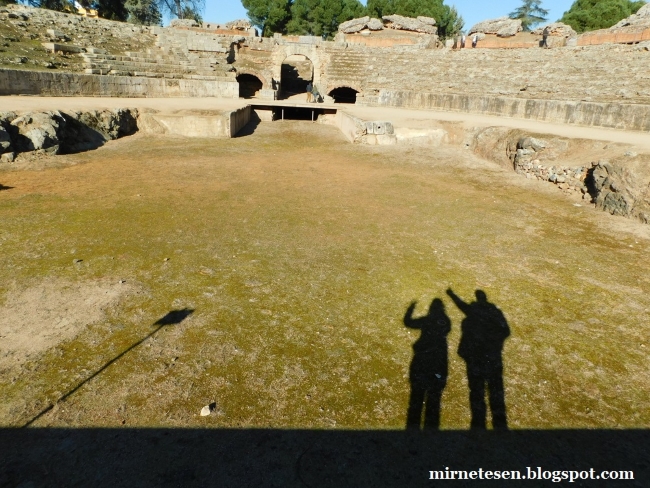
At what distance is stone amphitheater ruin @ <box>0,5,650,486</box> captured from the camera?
336 centimetres

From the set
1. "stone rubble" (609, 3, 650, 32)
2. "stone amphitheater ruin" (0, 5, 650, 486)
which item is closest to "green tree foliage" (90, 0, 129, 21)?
"stone amphitheater ruin" (0, 5, 650, 486)

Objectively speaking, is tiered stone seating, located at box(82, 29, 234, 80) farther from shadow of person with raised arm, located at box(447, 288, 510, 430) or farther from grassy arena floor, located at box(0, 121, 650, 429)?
shadow of person with raised arm, located at box(447, 288, 510, 430)

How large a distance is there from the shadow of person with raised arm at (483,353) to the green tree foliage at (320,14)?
5920cm

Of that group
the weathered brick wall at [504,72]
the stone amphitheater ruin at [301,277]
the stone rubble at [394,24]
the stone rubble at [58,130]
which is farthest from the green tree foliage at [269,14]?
the stone rubble at [58,130]

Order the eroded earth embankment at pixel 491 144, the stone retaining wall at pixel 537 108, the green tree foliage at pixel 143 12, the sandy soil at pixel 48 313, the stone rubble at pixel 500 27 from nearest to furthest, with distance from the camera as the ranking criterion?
the sandy soil at pixel 48 313 < the eroded earth embankment at pixel 491 144 < the stone retaining wall at pixel 537 108 < the stone rubble at pixel 500 27 < the green tree foliage at pixel 143 12

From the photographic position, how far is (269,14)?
5581 centimetres

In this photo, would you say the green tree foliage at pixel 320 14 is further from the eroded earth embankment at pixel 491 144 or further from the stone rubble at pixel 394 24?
the eroded earth embankment at pixel 491 144

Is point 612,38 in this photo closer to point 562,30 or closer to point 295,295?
point 562,30

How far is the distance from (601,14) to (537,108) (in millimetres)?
35065

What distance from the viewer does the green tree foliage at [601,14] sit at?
40094mm

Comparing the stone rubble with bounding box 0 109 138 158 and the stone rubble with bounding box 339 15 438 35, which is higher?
the stone rubble with bounding box 339 15 438 35

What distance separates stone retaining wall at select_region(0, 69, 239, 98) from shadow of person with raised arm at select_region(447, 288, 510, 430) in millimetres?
20614

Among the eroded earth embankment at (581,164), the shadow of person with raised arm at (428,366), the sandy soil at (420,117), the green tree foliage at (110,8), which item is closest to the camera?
the shadow of person with raised arm at (428,366)

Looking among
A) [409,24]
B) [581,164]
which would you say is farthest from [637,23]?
[581,164]
